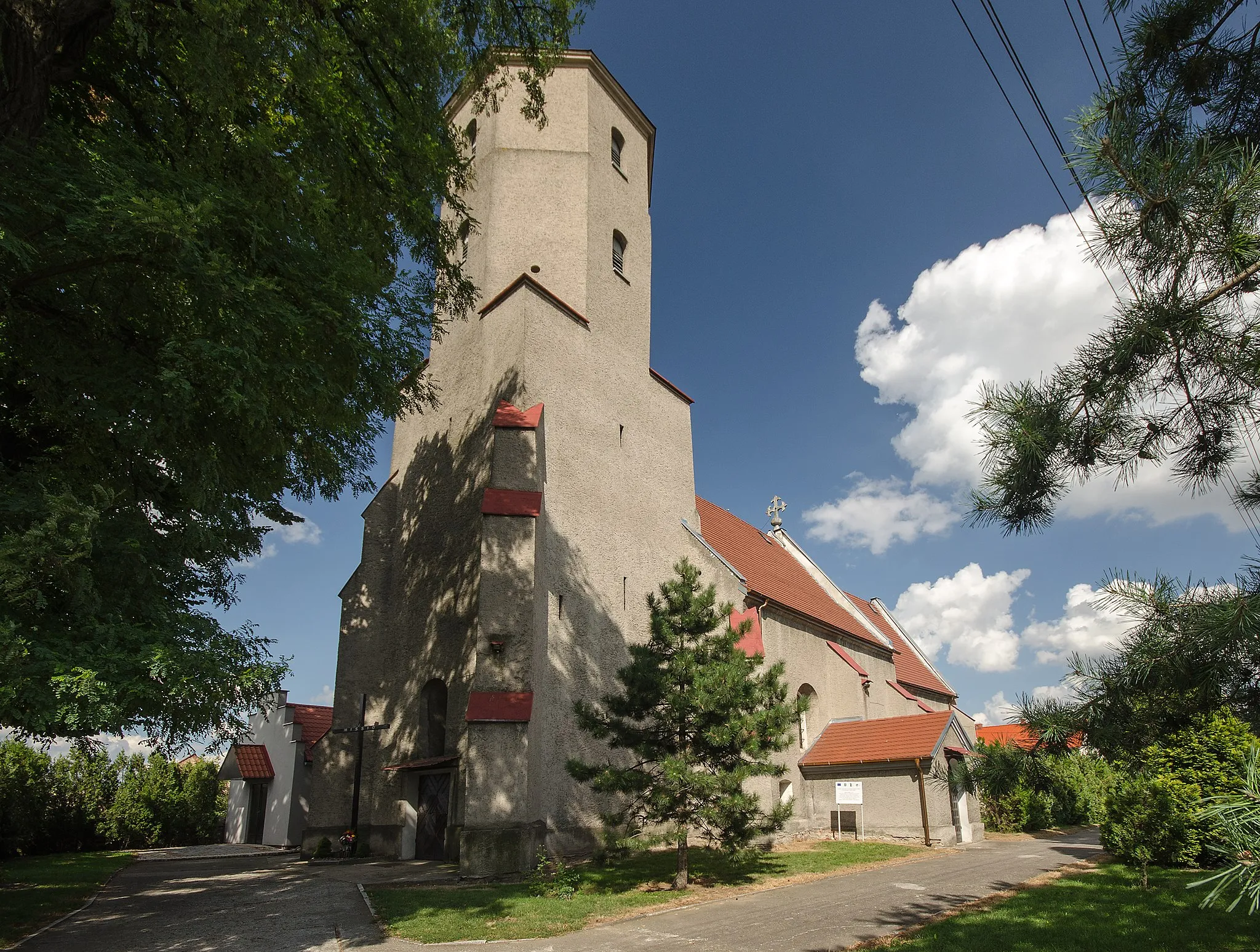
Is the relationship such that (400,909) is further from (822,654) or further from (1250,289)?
(822,654)

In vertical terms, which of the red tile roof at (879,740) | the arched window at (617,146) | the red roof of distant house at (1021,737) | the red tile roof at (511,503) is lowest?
the red tile roof at (879,740)

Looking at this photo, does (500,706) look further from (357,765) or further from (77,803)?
(77,803)

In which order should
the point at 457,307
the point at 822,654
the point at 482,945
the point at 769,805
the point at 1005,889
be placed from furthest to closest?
1. the point at 822,654
2. the point at 769,805
3. the point at 457,307
4. the point at 1005,889
5. the point at 482,945

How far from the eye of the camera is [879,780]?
18984 mm

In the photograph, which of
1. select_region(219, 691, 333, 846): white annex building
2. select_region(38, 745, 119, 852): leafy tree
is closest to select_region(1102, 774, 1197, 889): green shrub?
select_region(219, 691, 333, 846): white annex building

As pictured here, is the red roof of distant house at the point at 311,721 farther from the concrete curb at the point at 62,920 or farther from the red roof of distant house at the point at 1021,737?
the red roof of distant house at the point at 1021,737

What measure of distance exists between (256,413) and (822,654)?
19313mm

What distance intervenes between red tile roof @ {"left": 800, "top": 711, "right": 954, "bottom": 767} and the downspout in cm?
19

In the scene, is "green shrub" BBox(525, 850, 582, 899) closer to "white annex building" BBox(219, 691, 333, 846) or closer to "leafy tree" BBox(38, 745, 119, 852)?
"white annex building" BBox(219, 691, 333, 846)

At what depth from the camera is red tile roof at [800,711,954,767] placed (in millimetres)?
18578

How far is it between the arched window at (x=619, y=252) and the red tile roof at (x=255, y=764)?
71.1 ft

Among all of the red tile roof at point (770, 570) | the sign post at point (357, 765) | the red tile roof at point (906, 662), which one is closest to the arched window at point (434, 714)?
the sign post at point (357, 765)

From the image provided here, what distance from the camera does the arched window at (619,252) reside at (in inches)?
807

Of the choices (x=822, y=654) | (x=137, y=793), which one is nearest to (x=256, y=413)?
(x=822, y=654)
